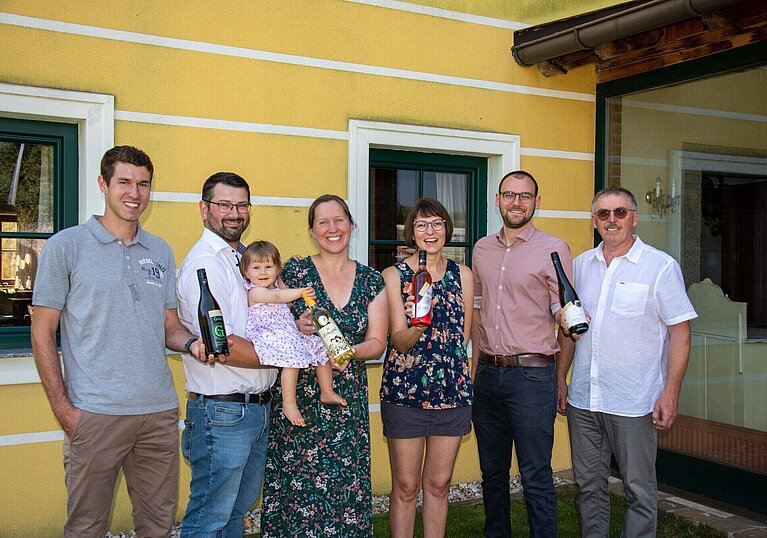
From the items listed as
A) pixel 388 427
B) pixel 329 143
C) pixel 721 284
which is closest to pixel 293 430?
pixel 388 427

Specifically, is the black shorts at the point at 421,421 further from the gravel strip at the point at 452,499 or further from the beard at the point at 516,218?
the gravel strip at the point at 452,499

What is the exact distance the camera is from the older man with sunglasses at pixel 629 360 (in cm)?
363

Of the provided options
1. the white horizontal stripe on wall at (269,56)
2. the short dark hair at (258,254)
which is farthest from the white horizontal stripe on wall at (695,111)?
the short dark hair at (258,254)

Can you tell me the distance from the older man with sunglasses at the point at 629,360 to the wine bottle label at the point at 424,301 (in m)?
0.94

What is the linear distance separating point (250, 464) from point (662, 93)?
4.33 metres

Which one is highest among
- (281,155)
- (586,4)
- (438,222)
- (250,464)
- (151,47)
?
(586,4)

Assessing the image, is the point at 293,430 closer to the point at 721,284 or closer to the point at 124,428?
the point at 124,428

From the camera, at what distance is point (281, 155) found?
4.95m

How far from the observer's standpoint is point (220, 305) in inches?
124

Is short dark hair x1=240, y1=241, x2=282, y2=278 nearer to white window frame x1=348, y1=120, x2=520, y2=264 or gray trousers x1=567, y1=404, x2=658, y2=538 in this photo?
gray trousers x1=567, y1=404, x2=658, y2=538

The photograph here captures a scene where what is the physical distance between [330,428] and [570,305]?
128 cm

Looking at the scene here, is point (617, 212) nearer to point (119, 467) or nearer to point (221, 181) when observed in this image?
point (221, 181)

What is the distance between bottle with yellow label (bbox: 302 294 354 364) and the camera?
3.12m

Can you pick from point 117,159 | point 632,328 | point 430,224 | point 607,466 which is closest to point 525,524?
point 607,466
